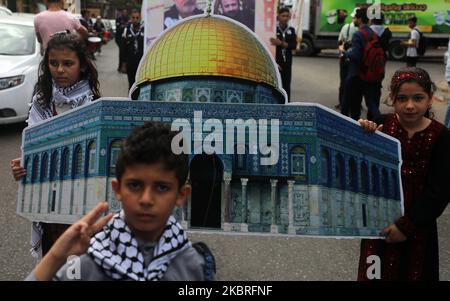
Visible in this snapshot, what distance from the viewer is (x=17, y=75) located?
819cm

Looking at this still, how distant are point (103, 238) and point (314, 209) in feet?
3.66

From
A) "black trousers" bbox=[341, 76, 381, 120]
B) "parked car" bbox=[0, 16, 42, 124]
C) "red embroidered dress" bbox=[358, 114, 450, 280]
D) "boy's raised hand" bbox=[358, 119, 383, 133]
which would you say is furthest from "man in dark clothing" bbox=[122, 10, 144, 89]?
"red embroidered dress" bbox=[358, 114, 450, 280]

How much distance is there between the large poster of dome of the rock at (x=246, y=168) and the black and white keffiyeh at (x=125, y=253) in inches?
30.0

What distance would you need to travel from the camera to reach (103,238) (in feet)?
5.77

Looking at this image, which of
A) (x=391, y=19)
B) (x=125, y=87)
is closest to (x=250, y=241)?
(x=125, y=87)

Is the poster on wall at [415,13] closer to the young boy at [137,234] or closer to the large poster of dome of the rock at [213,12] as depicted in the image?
the large poster of dome of the rock at [213,12]

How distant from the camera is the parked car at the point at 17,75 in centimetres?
812

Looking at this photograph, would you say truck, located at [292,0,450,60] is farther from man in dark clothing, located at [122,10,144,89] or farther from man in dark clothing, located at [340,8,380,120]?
man in dark clothing, located at [340,8,380,120]

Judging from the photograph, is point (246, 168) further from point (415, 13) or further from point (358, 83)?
point (415, 13)

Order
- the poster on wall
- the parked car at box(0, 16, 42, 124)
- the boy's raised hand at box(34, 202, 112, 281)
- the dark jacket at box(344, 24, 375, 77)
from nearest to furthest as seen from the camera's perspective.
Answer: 1. the boy's raised hand at box(34, 202, 112, 281)
2. the dark jacket at box(344, 24, 375, 77)
3. the parked car at box(0, 16, 42, 124)
4. the poster on wall

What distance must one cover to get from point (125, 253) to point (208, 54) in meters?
1.95

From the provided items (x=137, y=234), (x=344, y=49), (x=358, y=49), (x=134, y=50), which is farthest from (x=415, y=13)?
(x=137, y=234)

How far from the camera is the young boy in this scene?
1.70m

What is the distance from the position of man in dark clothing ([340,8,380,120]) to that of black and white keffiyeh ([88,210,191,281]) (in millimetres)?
6115
